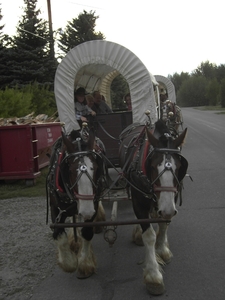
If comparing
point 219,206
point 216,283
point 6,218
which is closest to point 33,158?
point 6,218

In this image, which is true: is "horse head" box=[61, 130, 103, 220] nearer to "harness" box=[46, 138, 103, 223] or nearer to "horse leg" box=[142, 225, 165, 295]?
"harness" box=[46, 138, 103, 223]

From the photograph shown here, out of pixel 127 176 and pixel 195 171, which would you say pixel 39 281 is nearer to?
pixel 127 176

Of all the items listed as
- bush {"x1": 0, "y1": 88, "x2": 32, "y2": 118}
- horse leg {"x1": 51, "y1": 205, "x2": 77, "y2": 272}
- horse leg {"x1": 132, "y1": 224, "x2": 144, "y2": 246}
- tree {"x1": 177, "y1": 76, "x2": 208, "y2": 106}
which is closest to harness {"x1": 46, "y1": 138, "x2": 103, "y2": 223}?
horse leg {"x1": 51, "y1": 205, "x2": 77, "y2": 272}

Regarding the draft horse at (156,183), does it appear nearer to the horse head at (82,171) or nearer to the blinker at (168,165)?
the blinker at (168,165)

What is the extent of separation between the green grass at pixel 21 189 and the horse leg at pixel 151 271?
4.53 meters

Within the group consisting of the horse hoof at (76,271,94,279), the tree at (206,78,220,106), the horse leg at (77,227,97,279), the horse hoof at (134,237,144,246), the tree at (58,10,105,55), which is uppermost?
the tree at (58,10,105,55)

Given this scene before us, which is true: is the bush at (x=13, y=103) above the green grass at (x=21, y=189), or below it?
above

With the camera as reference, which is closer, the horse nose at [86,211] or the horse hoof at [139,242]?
the horse nose at [86,211]

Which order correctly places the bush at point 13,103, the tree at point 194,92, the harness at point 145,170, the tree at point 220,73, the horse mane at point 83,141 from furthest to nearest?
the tree at point 220,73
the tree at point 194,92
the bush at point 13,103
the horse mane at point 83,141
the harness at point 145,170

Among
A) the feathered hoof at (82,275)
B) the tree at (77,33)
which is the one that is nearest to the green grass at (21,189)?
the feathered hoof at (82,275)

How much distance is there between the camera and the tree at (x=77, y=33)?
88.8 ft

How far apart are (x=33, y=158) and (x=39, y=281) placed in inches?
196

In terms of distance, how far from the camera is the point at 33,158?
8672 millimetres

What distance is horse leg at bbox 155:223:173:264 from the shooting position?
4242mm
